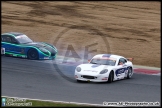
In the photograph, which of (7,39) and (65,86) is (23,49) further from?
(65,86)

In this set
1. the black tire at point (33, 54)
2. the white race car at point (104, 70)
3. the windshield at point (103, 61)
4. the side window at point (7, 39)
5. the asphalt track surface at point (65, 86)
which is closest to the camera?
the asphalt track surface at point (65, 86)

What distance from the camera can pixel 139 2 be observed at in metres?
38.2

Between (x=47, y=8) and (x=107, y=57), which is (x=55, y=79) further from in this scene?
(x=47, y=8)

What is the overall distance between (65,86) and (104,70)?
67.7 inches

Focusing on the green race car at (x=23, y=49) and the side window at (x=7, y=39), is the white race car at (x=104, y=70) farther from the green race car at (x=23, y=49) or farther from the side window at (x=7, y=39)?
the side window at (x=7, y=39)

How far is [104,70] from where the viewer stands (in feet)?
61.2

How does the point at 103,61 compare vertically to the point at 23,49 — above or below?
below

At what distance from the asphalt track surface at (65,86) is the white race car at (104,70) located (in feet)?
0.72

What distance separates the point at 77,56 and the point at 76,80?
5427 millimetres

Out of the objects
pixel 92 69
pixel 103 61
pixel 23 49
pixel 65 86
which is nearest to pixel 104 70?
pixel 92 69

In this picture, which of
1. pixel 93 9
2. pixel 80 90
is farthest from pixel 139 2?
pixel 80 90

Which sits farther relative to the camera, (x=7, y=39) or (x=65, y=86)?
(x=7, y=39)

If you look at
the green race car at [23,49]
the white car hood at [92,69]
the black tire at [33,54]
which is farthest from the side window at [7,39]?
the white car hood at [92,69]

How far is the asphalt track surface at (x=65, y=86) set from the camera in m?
16.0
